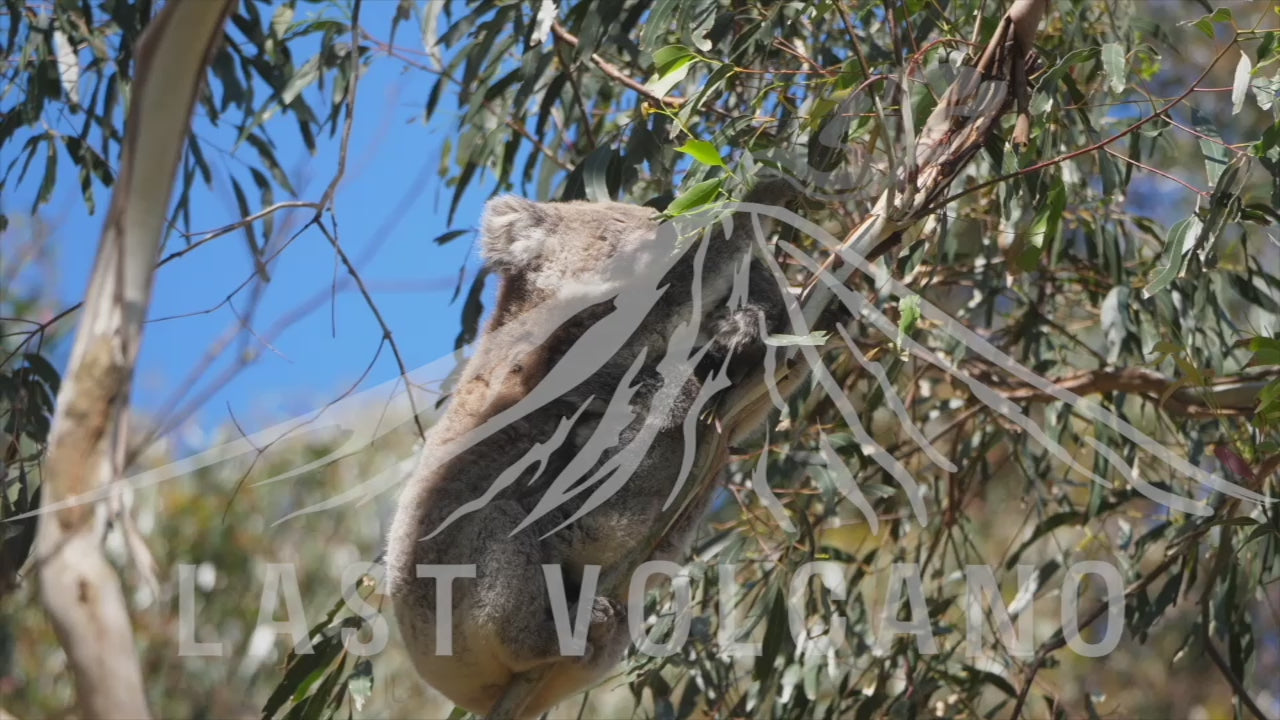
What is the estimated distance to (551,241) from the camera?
2756 millimetres

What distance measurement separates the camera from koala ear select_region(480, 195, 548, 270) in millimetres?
2742

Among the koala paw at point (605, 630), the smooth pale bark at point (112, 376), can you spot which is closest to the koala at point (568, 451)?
the koala paw at point (605, 630)

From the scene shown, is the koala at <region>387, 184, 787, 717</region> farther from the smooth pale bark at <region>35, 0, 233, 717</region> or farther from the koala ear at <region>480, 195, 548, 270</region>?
the smooth pale bark at <region>35, 0, 233, 717</region>

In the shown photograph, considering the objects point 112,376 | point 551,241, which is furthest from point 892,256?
point 112,376

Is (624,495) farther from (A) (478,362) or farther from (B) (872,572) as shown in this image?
(B) (872,572)

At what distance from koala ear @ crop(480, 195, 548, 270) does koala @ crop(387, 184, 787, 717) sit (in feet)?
0.04

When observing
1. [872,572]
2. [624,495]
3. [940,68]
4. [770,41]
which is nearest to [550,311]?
[624,495]

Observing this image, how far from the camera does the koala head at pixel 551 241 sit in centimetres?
272

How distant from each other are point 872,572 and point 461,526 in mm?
1427

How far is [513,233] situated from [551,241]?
9cm

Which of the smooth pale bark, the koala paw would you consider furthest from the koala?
the smooth pale bark

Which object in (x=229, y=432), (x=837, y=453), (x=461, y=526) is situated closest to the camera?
(x=461, y=526)

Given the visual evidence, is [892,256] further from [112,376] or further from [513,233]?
Result: [112,376]

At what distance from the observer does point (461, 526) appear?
2.47 metres
